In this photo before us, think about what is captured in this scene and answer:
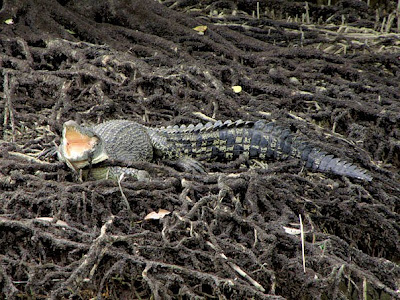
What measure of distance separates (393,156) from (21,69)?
3.69 meters

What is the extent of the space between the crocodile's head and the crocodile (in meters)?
0.23

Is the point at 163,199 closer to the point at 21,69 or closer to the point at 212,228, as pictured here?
the point at 212,228

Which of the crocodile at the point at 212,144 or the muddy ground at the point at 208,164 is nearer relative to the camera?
the muddy ground at the point at 208,164

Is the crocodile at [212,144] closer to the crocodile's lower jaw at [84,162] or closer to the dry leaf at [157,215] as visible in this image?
the crocodile's lower jaw at [84,162]

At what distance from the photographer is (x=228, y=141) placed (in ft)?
16.4

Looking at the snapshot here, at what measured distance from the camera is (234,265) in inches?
135

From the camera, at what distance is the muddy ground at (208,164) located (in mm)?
3469

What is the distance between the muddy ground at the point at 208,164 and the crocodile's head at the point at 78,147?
13 cm

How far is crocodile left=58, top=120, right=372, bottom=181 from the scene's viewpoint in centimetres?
461

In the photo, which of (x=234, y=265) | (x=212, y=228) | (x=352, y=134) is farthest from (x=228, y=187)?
(x=352, y=134)

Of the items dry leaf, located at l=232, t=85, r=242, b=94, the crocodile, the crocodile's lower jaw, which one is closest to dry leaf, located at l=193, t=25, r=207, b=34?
dry leaf, located at l=232, t=85, r=242, b=94

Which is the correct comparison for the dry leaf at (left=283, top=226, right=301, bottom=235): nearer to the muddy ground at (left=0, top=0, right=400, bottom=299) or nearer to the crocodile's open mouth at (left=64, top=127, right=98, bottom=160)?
the muddy ground at (left=0, top=0, right=400, bottom=299)

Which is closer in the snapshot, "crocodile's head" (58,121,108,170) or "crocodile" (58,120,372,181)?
"crocodile's head" (58,121,108,170)

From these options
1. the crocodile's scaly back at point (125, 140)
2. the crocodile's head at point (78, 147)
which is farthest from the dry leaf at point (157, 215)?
the crocodile's scaly back at point (125, 140)
